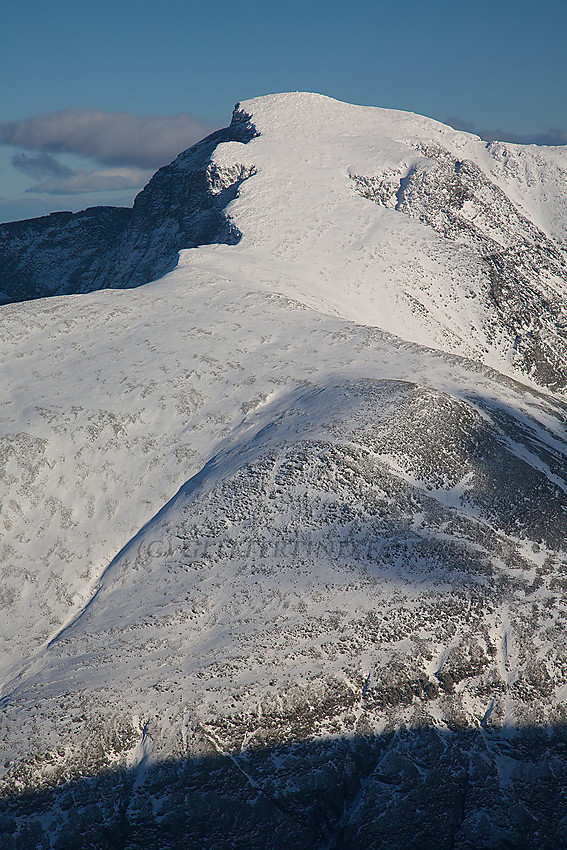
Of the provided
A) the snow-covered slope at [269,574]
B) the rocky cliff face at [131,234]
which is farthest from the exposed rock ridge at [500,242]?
the snow-covered slope at [269,574]

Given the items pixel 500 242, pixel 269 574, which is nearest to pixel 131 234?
pixel 500 242

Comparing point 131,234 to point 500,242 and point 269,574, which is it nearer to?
point 500,242

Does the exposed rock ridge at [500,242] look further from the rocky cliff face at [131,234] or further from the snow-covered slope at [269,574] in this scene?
the snow-covered slope at [269,574]

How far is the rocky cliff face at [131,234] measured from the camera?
7475 centimetres

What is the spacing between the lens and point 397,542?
26906 mm

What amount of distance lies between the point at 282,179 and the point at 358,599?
56.4m

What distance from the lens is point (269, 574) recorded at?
26188 millimetres

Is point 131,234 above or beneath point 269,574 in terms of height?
above

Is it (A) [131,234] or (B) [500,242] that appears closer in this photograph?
(B) [500,242]

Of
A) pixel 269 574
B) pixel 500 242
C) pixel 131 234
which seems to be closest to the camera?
pixel 269 574

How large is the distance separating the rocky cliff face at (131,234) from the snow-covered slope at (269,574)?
27.1m

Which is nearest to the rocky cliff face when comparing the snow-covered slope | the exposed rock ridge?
the exposed rock ridge

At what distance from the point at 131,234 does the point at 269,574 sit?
8139 cm

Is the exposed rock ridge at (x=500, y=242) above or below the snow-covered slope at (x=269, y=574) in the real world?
above
